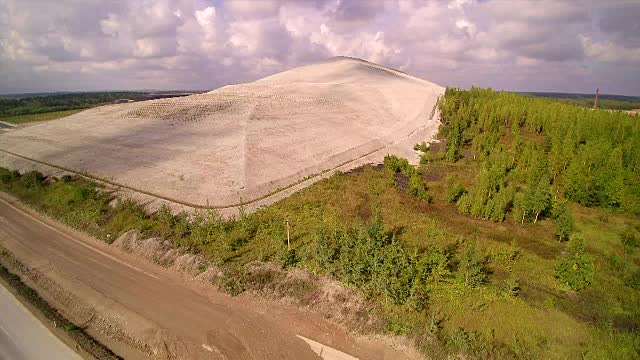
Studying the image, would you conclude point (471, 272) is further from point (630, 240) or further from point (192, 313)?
point (192, 313)

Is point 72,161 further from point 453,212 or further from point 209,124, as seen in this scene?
point 453,212

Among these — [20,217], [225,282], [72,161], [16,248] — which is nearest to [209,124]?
[72,161]

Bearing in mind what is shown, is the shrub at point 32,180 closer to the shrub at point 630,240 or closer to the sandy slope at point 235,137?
the sandy slope at point 235,137

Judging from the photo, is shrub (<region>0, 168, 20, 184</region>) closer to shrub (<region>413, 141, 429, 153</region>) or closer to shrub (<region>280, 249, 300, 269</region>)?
shrub (<region>280, 249, 300, 269</region>)

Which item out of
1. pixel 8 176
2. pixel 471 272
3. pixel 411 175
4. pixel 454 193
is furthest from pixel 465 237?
pixel 8 176

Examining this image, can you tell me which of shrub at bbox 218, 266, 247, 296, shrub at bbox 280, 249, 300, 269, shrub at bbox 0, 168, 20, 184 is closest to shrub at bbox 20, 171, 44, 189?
shrub at bbox 0, 168, 20, 184

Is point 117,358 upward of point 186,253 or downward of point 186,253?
downward
